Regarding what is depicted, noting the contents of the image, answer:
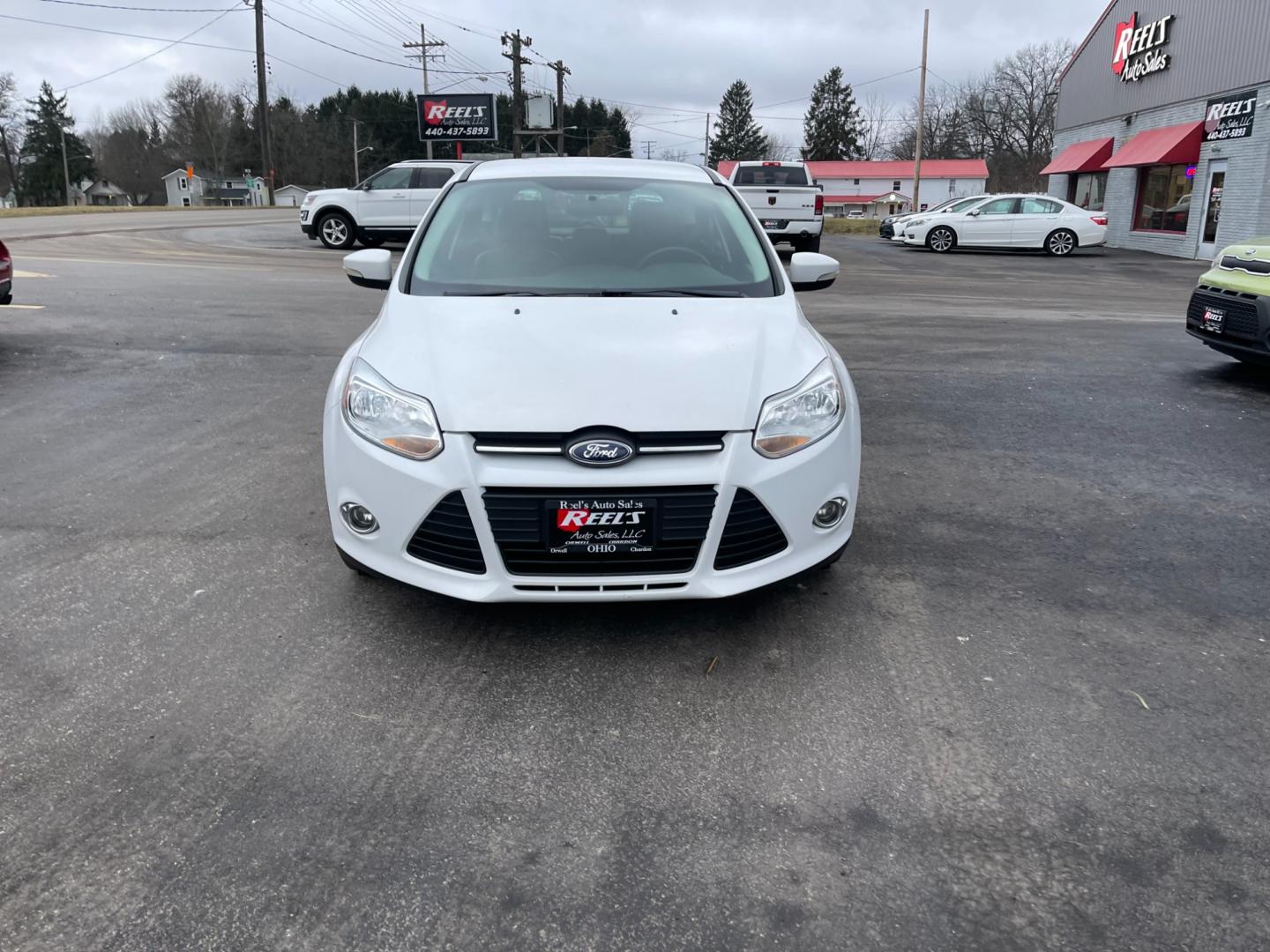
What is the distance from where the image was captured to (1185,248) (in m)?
25.4

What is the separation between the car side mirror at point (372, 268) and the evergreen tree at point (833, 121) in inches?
4180

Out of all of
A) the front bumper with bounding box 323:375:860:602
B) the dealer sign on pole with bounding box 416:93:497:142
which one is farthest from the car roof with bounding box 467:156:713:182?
the dealer sign on pole with bounding box 416:93:497:142

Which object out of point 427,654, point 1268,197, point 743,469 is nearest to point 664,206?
point 743,469

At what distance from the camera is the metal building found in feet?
73.8

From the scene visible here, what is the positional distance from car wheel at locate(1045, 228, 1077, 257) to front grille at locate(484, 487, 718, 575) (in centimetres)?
2561

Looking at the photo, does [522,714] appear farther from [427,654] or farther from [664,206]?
[664,206]

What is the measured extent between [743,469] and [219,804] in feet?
5.79

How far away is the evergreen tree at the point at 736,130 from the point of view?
11575cm

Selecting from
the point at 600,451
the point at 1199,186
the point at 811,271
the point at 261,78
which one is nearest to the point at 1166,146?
the point at 1199,186

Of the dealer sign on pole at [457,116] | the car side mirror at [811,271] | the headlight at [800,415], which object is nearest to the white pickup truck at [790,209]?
the car side mirror at [811,271]

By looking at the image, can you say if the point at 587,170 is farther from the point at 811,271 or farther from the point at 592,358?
the point at 592,358

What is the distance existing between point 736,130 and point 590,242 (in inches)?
4723

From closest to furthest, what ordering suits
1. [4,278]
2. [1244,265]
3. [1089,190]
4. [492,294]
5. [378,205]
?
[492,294] → [1244,265] → [4,278] → [378,205] → [1089,190]

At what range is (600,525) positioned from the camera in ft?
10.1
